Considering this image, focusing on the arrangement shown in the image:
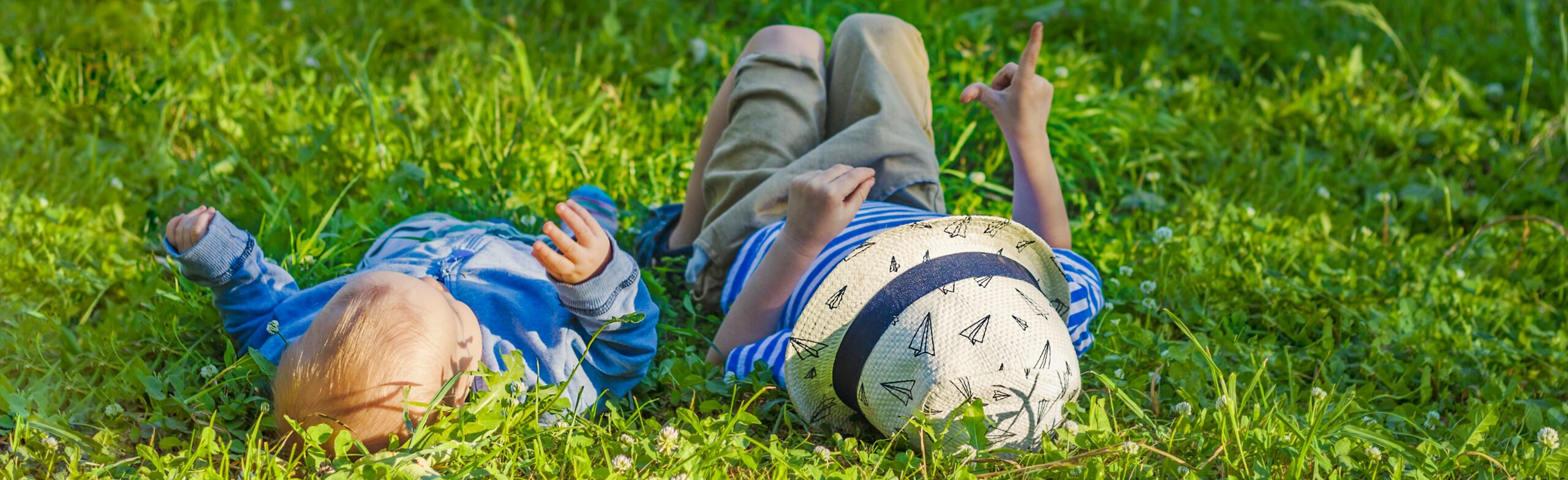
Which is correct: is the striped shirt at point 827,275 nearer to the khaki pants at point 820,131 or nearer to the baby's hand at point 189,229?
the khaki pants at point 820,131

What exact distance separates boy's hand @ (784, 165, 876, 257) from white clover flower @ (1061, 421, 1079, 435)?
0.55 meters

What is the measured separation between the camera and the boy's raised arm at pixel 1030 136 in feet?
8.00

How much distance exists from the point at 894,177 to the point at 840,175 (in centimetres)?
65

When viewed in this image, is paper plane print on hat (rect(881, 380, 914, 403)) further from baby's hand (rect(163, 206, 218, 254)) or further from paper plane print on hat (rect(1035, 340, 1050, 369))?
baby's hand (rect(163, 206, 218, 254))

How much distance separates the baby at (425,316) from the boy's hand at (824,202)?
34 cm

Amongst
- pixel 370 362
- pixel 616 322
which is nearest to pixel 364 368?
pixel 370 362

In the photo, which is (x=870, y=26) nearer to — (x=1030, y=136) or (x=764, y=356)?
(x=1030, y=136)

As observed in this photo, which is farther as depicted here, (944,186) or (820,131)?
(944,186)

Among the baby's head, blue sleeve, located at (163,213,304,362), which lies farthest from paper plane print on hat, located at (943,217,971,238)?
blue sleeve, located at (163,213,304,362)

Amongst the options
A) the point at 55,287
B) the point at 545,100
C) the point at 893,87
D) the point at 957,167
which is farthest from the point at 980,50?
the point at 55,287

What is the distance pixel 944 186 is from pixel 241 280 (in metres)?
1.91

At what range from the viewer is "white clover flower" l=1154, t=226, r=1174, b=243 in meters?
2.95

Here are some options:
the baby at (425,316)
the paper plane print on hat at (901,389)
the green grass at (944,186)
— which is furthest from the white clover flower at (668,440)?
the paper plane print on hat at (901,389)

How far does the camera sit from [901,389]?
75.9 inches
